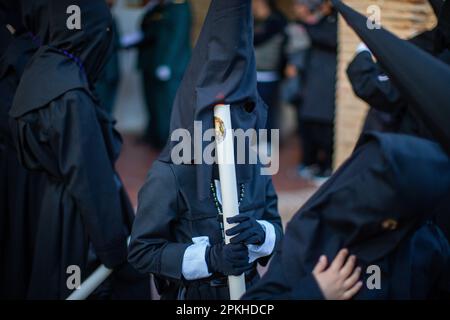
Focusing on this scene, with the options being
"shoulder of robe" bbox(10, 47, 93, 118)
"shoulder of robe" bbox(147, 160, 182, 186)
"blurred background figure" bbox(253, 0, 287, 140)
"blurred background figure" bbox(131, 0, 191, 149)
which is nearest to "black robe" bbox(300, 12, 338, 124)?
"blurred background figure" bbox(253, 0, 287, 140)

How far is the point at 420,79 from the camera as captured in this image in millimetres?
1623

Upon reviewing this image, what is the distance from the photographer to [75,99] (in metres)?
2.59

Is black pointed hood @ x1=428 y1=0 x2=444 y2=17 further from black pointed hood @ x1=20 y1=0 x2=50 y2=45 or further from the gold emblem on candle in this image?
black pointed hood @ x1=20 y1=0 x2=50 y2=45

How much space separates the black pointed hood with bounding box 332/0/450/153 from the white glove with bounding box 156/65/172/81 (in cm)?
519

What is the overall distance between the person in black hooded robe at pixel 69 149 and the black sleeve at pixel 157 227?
0.55 metres

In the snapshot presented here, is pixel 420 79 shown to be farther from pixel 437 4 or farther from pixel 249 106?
pixel 437 4

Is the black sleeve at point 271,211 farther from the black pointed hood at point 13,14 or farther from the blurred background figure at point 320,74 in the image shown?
the blurred background figure at point 320,74

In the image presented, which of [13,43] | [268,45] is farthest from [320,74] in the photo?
[13,43]

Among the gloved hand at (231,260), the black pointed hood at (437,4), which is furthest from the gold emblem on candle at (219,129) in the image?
the black pointed hood at (437,4)

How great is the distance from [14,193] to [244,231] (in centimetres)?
174

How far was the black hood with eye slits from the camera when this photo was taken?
2.63 metres

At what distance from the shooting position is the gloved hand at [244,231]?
1993mm
